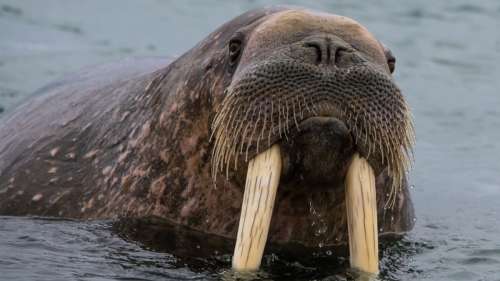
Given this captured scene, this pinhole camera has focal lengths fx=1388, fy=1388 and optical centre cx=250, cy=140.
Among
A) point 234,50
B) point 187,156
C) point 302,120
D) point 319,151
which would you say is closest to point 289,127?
point 302,120

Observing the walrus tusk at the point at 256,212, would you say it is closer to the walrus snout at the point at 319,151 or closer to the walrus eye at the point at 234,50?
the walrus snout at the point at 319,151

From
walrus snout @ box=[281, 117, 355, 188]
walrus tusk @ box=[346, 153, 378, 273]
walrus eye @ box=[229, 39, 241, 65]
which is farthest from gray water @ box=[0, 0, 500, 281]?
walrus eye @ box=[229, 39, 241, 65]

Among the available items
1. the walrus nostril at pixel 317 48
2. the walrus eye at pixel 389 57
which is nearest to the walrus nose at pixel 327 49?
A: the walrus nostril at pixel 317 48

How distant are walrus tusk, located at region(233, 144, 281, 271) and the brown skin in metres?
0.11

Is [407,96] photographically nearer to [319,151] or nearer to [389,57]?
[389,57]

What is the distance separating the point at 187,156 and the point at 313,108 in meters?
1.19

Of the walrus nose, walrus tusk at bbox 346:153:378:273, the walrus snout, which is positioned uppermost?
the walrus nose

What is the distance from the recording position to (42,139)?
9.54m

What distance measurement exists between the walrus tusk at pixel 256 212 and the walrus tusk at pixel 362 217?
42cm

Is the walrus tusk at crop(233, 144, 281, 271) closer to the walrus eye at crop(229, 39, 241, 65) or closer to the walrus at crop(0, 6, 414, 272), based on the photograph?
the walrus at crop(0, 6, 414, 272)

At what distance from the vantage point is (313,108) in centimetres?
744

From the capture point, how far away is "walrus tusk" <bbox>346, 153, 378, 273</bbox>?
24.8 ft

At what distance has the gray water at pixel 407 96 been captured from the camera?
27.3 ft

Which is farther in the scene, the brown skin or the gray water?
the gray water
